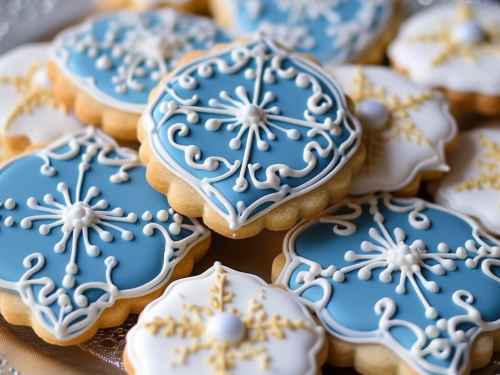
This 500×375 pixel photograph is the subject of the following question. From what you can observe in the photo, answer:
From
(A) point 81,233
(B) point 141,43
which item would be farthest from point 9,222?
(B) point 141,43

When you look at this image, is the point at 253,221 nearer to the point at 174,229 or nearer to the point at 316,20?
the point at 174,229

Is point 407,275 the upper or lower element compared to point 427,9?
lower

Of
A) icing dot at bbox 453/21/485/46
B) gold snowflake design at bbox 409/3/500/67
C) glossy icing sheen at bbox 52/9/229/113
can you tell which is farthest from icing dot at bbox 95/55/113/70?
icing dot at bbox 453/21/485/46

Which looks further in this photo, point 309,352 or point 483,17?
point 483,17

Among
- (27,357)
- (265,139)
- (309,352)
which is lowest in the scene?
(27,357)

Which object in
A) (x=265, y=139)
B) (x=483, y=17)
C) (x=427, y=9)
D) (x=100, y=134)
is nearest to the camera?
(x=265, y=139)

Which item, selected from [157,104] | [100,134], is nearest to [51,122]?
[100,134]

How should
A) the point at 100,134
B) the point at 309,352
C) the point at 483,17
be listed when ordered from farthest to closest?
the point at 483,17
the point at 100,134
the point at 309,352

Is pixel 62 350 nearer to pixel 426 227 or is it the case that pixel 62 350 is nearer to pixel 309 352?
pixel 309 352
